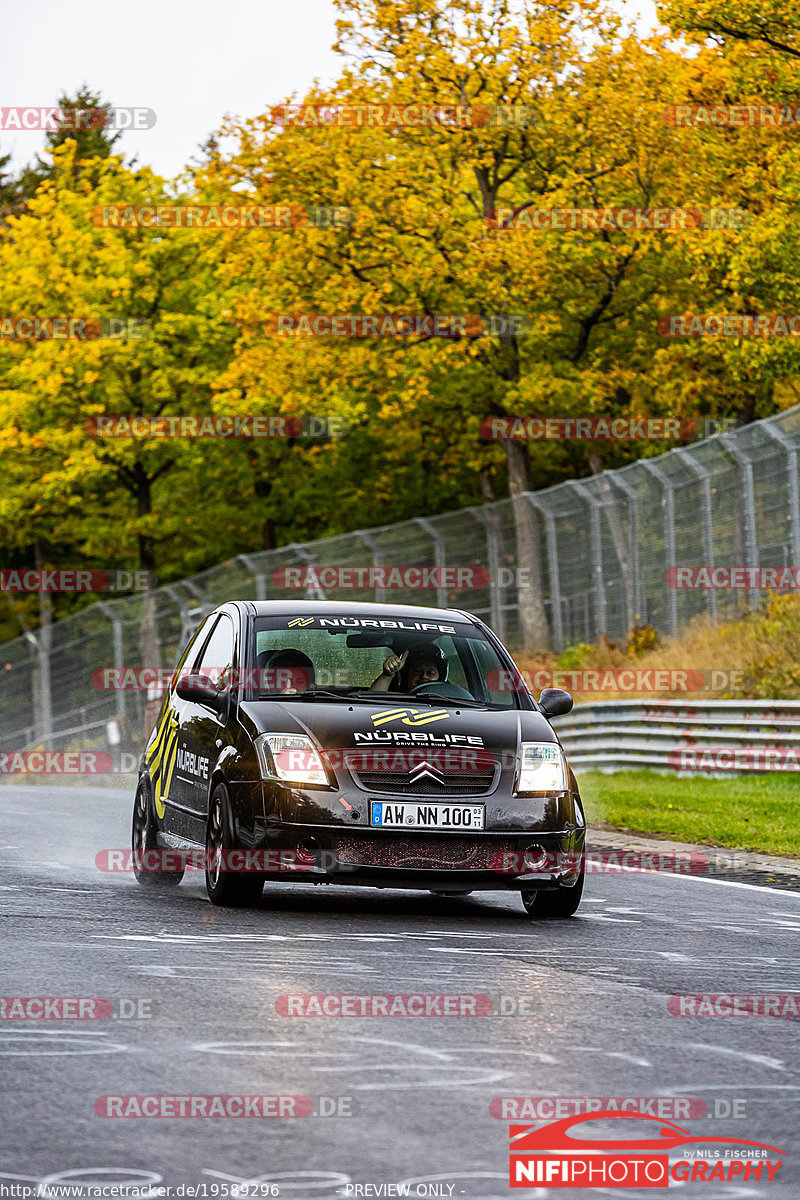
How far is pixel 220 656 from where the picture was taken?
1166cm

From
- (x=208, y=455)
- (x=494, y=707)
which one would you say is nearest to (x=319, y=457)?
(x=208, y=455)


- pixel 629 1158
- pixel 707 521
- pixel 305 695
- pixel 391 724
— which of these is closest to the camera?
pixel 629 1158

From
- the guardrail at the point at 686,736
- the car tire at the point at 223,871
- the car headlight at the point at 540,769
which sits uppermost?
the car headlight at the point at 540,769

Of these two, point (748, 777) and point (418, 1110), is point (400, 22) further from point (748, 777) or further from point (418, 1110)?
point (418, 1110)

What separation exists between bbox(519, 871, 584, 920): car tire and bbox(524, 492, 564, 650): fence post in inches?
851

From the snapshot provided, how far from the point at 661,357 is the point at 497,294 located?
2893mm

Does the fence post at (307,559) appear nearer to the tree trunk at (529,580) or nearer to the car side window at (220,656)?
the tree trunk at (529,580)

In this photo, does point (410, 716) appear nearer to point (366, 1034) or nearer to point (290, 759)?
point (290, 759)

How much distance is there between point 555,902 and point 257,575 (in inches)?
1048

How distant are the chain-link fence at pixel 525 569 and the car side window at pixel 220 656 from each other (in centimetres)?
1375

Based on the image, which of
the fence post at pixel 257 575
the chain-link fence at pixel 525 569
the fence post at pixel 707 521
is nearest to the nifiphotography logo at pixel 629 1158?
the chain-link fence at pixel 525 569

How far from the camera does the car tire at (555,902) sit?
34.7ft

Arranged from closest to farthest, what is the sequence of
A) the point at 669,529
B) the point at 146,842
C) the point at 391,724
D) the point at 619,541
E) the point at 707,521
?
the point at 391,724
the point at 146,842
the point at 707,521
the point at 669,529
the point at 619,541

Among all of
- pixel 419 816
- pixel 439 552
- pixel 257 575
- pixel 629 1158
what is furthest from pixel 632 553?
pixel 629 1158
